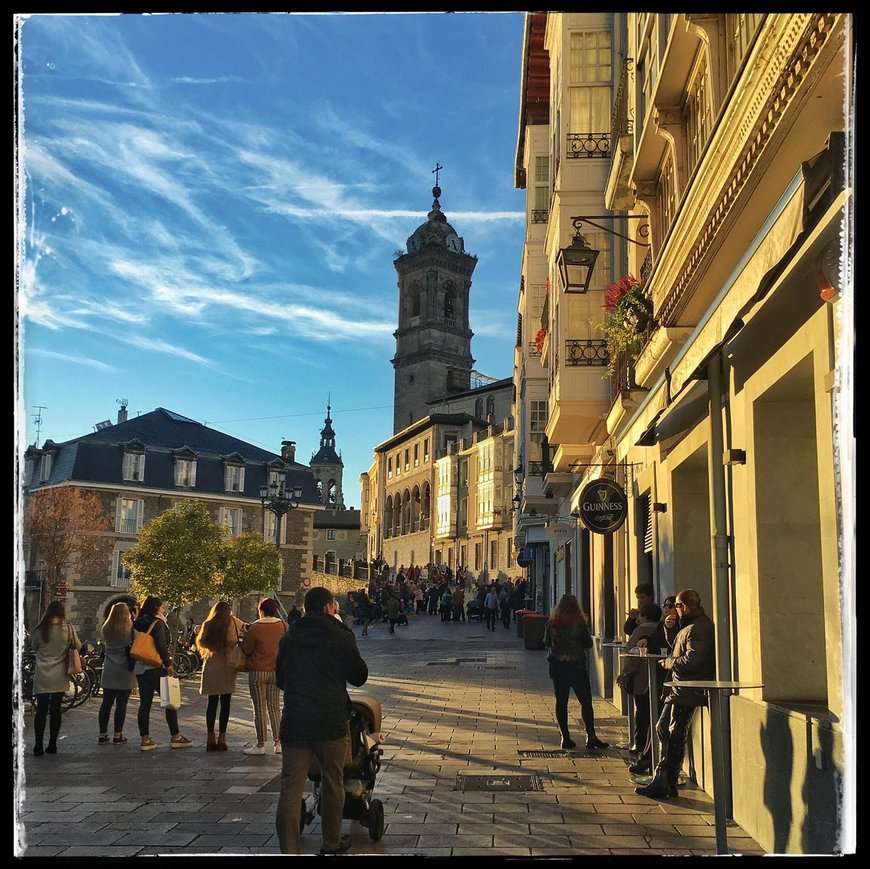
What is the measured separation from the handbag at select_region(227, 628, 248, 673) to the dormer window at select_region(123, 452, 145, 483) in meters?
42.3

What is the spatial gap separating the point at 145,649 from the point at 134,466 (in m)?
43.2

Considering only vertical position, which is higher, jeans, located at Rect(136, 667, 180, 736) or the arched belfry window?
the arched belfry window

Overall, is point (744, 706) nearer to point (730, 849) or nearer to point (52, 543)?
point (730, 849)

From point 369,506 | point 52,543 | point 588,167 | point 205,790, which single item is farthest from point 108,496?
point 369,506

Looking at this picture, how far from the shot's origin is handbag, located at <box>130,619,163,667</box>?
11.1m

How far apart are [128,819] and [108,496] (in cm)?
4419

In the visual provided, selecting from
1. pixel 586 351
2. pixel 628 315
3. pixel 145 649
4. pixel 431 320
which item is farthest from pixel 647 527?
pixel 431 320

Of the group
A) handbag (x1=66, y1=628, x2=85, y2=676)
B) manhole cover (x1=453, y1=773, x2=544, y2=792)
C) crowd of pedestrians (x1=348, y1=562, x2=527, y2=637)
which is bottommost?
crowd of pedestrians (x1=348, y1=562, x2=527, y2=637)

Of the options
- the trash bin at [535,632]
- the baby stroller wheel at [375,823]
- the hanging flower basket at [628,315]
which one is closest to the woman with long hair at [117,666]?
the baby stroller wheel at [375,823]

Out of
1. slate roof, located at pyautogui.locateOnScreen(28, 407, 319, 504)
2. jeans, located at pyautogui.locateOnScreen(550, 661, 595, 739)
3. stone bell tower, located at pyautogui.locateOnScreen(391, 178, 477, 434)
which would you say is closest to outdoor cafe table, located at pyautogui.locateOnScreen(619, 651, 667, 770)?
jeans, located at pyautogui.locateOnScreen(550, 661, 595, 739)

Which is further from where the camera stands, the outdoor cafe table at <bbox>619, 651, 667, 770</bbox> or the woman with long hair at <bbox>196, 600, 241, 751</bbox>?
the woman with long hair at <bbox>196, 600, 241, 751</bbox>

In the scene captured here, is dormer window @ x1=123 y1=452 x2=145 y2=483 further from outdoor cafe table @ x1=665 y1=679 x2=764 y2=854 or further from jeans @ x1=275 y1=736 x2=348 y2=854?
outdoor cafe table @ x1=665 y1=679 x2=764 y2=854

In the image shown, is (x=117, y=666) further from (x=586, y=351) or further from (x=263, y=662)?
(x=586, y=351)

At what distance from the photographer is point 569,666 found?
10875 millimetres
